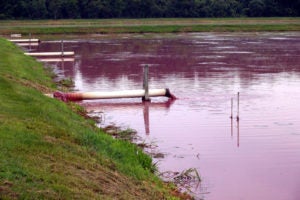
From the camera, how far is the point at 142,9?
82.0 m

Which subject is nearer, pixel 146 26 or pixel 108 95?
pixel 108 95

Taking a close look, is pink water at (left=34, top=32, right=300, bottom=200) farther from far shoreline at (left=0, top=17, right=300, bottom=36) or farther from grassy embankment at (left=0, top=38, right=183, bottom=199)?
far shoreline at (left=0, top=17, right=300, bottom=36)

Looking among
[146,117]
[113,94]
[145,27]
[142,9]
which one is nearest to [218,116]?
[146,117]

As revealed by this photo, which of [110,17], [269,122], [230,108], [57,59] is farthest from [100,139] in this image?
[110,17]

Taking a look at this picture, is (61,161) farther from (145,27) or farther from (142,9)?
(142,9)

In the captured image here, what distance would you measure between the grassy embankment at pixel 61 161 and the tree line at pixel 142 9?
220ft

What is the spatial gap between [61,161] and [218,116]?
797 centimetres

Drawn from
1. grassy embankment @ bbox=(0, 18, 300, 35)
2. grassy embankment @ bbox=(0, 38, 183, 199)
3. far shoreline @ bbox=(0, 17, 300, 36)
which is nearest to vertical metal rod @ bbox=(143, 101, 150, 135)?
grassy embankment @ bbox=(0, 38, 183, 199)

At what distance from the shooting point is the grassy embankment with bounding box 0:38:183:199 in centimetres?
714

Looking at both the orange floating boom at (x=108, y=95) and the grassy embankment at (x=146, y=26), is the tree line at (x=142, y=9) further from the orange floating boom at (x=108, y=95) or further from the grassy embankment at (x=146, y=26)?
the orange floating boom at (x=108, y=95)

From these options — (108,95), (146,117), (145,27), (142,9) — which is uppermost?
(142,9)

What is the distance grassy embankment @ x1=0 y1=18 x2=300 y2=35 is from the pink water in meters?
27.2

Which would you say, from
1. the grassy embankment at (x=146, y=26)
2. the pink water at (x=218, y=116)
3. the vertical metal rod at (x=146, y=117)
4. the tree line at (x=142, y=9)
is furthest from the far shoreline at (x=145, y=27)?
the vertical metal rod at (x=146, y=117)

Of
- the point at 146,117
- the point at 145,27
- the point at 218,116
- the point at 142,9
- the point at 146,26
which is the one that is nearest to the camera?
the point at 218,116
